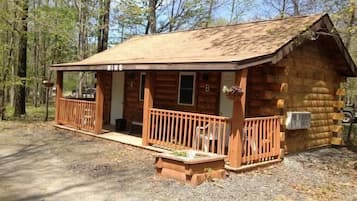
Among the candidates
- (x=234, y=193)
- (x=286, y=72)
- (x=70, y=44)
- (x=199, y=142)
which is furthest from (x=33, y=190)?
(x=70, y=44)

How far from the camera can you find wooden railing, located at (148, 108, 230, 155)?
8422mm

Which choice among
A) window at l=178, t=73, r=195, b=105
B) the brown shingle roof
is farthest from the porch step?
window at l=178, t=73, r=195, b=105

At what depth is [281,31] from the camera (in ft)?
33.0

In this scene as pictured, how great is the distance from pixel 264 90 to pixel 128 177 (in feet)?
13.8

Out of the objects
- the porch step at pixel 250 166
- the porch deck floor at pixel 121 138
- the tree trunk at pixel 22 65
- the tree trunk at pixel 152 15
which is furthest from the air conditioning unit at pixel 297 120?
the tree trunk at pixel 152 15

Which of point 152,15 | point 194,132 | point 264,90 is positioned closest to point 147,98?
point 194,132

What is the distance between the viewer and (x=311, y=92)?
10.8 metres

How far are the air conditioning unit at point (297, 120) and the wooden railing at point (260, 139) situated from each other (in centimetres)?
49

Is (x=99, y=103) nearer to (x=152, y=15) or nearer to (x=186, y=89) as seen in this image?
(x=186, y=89)

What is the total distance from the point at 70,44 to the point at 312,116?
764 inches

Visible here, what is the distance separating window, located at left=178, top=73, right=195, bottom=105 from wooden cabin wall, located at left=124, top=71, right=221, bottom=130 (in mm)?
144

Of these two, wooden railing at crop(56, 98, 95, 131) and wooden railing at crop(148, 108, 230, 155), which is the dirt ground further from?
wooden railing at crop(56, 98, 95, 131)

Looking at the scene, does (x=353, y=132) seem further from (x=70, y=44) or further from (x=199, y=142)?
(x=70, y=44)

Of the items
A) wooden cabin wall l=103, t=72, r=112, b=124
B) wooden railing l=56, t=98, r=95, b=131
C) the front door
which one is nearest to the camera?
wooden railing l=56, t=98, r=95, b=131
